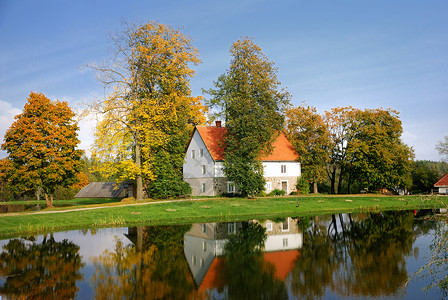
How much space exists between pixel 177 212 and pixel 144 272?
654 inches

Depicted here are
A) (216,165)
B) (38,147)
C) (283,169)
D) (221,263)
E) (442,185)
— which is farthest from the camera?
(442,185)

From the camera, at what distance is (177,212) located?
29.6 meters

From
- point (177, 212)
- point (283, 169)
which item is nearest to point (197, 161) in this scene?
point (283, 169)

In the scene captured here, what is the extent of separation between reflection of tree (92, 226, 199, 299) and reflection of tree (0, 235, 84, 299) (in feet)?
2.96

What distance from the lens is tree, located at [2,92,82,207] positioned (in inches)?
1379

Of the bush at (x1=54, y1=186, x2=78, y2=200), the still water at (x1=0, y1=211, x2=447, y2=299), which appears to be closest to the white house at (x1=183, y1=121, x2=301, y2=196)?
the still water at (x1=0, y1=211, x2=447, y2=299)

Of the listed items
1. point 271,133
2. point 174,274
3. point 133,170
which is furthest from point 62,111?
point 174,274

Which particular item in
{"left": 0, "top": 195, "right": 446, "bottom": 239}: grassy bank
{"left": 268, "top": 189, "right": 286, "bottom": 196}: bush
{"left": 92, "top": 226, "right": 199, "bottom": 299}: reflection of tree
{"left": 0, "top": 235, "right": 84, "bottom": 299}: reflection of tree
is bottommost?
{"left": 92, "top": 226, "right": 199, "bottom": 299}: reflection of tree

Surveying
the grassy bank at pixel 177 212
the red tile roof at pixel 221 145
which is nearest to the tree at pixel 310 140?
the red tile roof at pixel 221 145

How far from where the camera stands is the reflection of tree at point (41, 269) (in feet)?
35.9

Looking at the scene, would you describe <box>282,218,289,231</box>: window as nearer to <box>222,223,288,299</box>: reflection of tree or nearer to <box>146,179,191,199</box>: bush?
<box>222,223,288,299</box>: reflection of tree

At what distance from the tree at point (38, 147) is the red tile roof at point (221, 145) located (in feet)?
50.9

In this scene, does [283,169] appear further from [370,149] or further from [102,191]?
[102,191]

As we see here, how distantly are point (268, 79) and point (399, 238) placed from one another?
2500 cm
